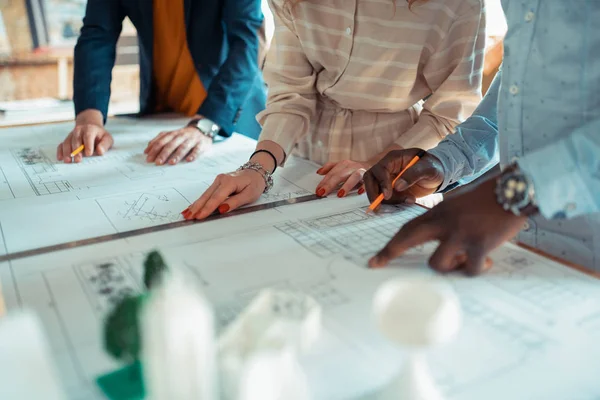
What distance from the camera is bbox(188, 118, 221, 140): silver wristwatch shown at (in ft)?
5.05

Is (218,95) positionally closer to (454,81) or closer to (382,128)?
(382,128)

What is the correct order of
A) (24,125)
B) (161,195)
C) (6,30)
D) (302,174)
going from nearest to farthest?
(161,195) → (302,174) → (24,125) → (6,30)

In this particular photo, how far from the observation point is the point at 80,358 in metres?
0.56

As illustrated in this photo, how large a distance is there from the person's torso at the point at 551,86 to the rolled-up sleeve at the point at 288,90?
1.80 feet

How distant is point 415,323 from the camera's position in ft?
1.42

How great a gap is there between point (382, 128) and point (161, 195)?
22.9 inches

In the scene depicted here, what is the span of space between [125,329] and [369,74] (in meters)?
0.93

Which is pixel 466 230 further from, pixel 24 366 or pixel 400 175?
pixel 24 366

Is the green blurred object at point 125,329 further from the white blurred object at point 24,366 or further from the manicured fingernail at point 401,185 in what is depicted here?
the manicured fingernail at point 401,185

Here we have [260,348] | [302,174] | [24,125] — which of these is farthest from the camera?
[24,125]

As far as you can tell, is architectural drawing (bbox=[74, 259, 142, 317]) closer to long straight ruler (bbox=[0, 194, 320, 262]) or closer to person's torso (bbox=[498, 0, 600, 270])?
long straight ruler (bbox=[0, 194, 320, 262])

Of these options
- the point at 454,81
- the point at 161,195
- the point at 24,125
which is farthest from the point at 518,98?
the point at 24,125

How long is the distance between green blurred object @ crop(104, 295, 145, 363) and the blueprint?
0.22 feet

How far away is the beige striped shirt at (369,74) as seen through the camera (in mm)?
1165
